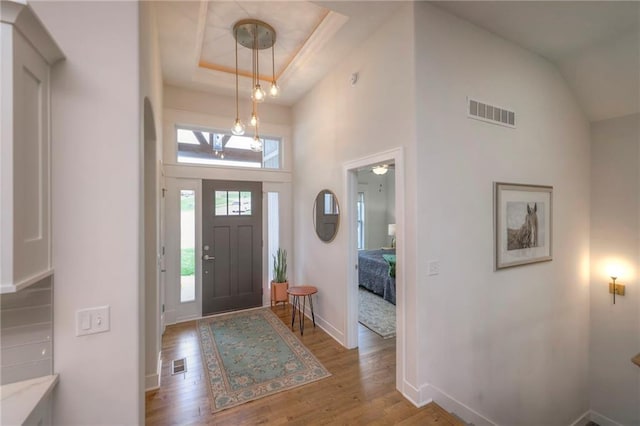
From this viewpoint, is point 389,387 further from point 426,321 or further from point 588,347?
point 588,347

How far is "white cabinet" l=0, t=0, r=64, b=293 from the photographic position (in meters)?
0.89

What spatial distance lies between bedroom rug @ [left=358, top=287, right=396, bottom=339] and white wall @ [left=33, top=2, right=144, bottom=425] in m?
2.95

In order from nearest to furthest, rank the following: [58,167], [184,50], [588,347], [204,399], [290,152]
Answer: [58,167] < [204,399] < [184,50] < [588,347] < [290,152]

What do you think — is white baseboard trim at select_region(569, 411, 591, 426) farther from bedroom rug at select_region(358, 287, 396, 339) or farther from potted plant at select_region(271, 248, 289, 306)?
potted plant at select_region(271, 248, 289, 306)

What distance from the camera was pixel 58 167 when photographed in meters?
1.20

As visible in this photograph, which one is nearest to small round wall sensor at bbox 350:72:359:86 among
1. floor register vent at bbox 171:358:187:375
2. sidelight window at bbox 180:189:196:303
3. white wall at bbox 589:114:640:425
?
sidelight window at bbox 180:189:196:303

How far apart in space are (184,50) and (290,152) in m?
2.10

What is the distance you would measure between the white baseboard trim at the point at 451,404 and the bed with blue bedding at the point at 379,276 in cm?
220

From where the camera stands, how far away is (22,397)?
3.39 feet

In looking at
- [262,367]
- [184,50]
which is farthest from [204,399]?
[184,50]

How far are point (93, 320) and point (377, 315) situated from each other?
3661 millimetres

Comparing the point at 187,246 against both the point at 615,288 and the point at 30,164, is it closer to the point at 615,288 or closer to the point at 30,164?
the point at 30,164

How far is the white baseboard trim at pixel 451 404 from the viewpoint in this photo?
227 centimetres

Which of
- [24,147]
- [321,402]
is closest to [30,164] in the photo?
[24,147]
